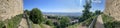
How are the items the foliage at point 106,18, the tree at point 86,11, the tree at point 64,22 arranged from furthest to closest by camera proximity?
the tree at point 64,22 < the tree at point 86,11 < the foliage at point 106,18

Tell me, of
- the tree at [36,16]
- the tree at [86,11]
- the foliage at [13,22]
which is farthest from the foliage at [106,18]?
the foliage at [13,22]

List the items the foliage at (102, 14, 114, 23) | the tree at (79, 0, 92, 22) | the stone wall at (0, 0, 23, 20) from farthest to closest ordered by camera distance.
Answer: the tree at (79, 0, 92, 22) < the foliage at (102, 14, 114, 23) < the stone wall at (0, 0, 23, 20)

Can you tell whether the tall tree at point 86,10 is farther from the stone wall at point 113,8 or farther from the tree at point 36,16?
the tree at point 36,16

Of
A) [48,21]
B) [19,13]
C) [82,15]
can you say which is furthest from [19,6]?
[82,15]

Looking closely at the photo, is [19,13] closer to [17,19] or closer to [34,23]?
[17,19]

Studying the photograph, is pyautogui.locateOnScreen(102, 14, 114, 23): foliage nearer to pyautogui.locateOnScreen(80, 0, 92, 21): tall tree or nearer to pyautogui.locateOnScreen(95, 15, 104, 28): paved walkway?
pyautogui.locateOnScreen(95, 15, 104, 28): paved walkway

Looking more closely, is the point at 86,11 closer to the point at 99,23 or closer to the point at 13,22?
the point at 99,23

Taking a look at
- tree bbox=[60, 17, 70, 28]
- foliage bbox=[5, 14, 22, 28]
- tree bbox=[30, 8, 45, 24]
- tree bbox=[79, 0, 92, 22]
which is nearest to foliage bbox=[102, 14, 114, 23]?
tree bbox=[79, 0, 92, 22]
